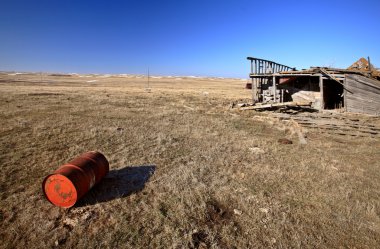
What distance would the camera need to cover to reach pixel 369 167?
7.19 metres

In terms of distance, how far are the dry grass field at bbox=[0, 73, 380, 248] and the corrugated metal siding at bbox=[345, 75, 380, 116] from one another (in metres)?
4.36

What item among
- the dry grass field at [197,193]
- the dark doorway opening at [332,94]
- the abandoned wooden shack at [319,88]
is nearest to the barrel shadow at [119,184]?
the dry grass field at [197,193]

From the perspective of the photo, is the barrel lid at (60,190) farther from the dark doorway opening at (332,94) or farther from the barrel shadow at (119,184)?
the dark doorway opening at (332,94)

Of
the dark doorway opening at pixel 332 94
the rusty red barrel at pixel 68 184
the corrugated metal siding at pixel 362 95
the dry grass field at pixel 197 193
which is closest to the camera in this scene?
the dry grass field at pixel 197 193

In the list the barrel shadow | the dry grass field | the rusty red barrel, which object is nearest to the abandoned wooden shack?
the dry grass field

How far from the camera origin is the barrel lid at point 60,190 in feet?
15.7

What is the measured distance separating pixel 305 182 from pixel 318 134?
5.97 meters

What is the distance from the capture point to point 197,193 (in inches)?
220

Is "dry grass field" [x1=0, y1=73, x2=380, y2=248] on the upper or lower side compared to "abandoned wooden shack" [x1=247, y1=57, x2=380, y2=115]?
lower

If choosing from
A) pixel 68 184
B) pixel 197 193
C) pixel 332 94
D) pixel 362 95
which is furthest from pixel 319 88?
pixel 68 184

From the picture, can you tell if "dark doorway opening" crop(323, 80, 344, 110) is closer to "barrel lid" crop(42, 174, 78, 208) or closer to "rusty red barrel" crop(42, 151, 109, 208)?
"rusty red barrel" crop(42, 151, 109, 208)

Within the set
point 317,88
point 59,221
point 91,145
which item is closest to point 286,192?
point 59,221

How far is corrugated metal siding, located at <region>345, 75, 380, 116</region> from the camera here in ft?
43.9

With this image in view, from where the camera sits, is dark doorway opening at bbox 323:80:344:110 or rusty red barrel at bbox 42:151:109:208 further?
dark doorway opening at bbox 323:80:344:110
